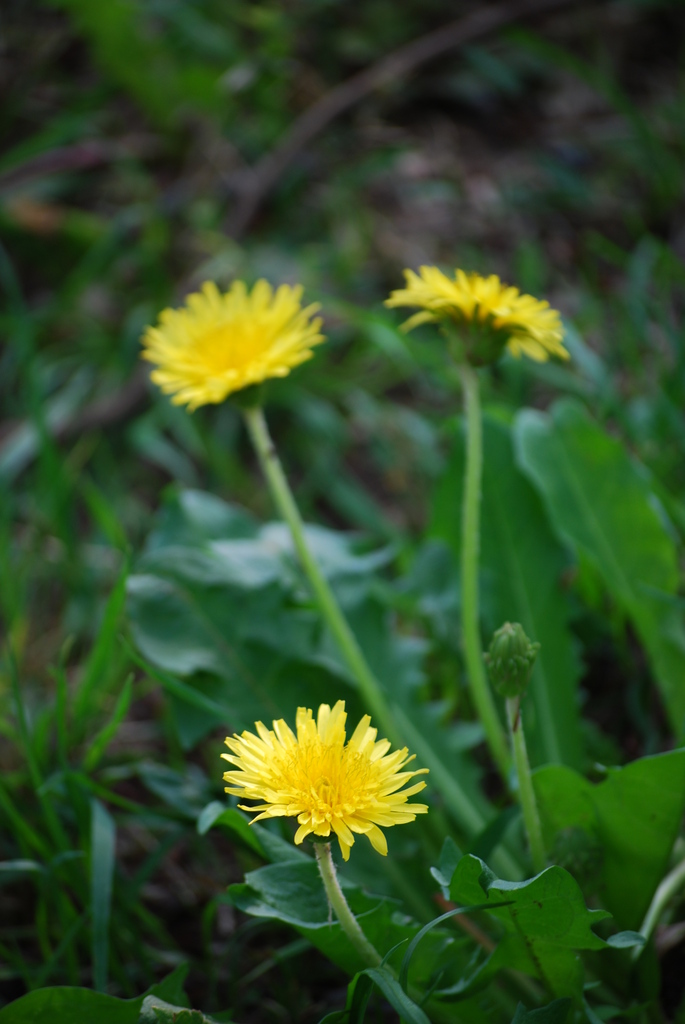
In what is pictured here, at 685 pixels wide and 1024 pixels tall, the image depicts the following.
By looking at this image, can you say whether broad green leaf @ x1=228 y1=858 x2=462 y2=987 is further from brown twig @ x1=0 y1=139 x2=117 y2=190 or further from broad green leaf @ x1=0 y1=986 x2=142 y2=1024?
brown twig @ x1=0 y1=139 x2=117 y2=190

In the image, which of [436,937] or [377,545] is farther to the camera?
[377,545]

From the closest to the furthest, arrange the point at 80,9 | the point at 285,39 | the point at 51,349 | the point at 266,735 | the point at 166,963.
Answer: the point at 266,735
the point at 166,963
the point at 51,349
the point at 80,9
the point at 285,39

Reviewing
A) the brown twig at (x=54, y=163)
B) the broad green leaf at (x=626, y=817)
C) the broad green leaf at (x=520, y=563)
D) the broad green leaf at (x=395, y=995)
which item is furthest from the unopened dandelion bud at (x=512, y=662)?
the brown twig at (x=54, y=163)

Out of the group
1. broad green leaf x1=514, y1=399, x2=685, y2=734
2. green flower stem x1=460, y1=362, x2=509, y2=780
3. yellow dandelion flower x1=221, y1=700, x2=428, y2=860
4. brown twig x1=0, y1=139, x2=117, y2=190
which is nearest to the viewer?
yellow dandelion flower x1=221, y1=700, x2=428, y2=860

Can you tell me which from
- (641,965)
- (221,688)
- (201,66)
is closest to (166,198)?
(201,66)

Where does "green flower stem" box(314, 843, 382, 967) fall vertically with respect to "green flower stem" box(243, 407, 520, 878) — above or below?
below

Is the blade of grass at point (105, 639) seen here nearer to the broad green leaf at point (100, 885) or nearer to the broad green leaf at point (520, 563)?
the broad green leaf at point (100, 885)

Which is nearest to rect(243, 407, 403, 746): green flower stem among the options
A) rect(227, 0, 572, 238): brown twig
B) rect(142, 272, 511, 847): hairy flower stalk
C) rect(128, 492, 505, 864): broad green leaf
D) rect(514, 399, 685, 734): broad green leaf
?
rect(142, 272, 511, 847): hairy flower stalk

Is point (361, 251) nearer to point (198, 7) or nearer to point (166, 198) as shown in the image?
point (166, 198)

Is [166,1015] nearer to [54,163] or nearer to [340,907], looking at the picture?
[340,907]
